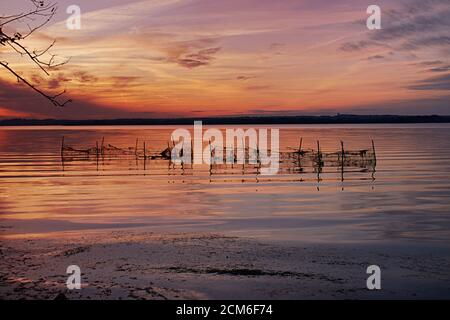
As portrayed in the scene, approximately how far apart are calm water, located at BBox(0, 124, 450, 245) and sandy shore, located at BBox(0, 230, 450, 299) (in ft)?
8.82

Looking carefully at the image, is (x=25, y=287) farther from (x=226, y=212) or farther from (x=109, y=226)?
(x=226, y=212)

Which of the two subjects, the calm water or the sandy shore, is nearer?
the sandy shore

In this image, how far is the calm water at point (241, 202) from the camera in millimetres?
23922

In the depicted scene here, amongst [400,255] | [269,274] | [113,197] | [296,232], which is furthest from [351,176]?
[269,274]

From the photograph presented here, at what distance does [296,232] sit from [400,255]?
17.4ft

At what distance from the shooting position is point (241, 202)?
33.1m

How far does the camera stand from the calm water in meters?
23.9

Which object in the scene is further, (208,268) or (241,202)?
(241,202)

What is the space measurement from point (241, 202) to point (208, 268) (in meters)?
16.9

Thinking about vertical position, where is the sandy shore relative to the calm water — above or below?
below

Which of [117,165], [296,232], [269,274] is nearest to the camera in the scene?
[269,274]

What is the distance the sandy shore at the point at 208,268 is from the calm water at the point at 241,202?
269 cm

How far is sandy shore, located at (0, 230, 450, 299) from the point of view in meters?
14.0
